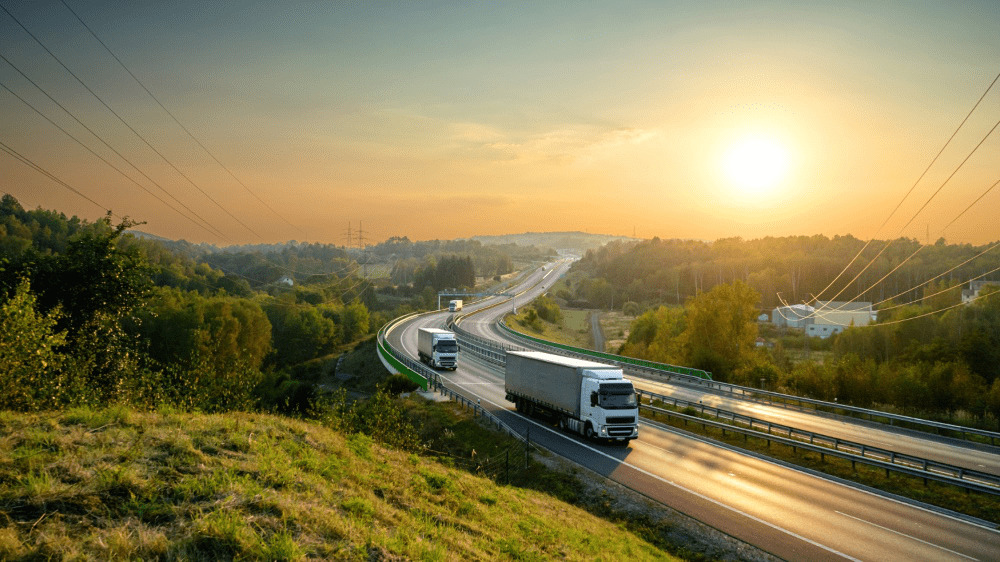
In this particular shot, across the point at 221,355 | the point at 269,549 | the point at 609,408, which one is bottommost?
the point at 221,355

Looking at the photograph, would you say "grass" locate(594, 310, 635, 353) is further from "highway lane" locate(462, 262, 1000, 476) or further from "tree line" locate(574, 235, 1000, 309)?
"highway lane" locate(462, 262, 1000, 476)

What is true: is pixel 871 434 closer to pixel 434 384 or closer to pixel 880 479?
pixel 880 479

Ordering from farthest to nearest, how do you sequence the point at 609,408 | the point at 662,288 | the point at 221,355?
1. the point at 662,288
2. the point at 221,355
3. the point at 609,408

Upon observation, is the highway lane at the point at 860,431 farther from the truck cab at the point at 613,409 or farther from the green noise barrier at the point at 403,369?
the green noise barrier at the point at 403,369

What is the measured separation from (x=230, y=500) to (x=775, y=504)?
20.0 meters

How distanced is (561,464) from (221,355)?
2678 inches

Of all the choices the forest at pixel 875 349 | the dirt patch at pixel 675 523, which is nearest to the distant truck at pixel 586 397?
the dirt patch at pixel 675 523

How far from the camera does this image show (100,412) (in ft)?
44.8

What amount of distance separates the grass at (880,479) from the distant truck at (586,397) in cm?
698

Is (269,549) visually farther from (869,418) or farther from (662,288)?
(662,288)

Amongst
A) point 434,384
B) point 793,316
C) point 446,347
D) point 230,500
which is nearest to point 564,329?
point 793,316

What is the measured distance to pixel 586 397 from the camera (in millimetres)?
32000

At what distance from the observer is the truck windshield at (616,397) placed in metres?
31.0

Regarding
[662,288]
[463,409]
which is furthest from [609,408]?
[662,288]
